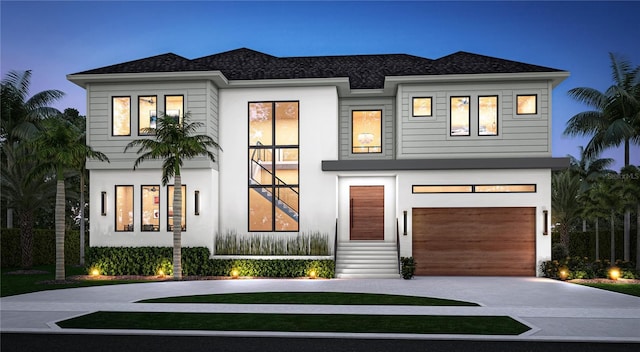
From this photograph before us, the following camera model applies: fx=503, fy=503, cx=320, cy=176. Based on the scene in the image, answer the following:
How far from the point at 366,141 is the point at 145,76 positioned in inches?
383

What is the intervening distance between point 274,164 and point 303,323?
37.7ft

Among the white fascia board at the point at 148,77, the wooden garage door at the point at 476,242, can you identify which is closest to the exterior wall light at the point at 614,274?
the wooden garage door at the point at 476,242

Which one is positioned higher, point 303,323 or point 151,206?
point 151,206

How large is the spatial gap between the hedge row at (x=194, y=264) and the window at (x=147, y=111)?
4877 millimetres

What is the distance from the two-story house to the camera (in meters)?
19.5

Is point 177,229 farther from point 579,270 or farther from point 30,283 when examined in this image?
point 579,270

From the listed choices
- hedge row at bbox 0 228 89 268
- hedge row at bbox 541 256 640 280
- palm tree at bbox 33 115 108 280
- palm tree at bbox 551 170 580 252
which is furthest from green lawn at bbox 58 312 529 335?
palm tree at bbox 551 170 580 252

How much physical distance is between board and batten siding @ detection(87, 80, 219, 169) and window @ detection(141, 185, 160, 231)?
0.96 metres

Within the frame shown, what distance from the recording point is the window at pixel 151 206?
19.8 metres

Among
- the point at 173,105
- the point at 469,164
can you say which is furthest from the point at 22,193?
the point at 469,164

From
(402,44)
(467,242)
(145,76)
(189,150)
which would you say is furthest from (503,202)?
(402,44)

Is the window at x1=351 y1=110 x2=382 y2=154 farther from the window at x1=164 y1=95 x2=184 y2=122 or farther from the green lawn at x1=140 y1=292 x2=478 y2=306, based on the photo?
the green lawn at x1=140 y1=292 x2=478 y2=306

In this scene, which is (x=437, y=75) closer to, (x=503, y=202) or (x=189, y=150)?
(x=503, y=202)

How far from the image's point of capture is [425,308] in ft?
38.2
